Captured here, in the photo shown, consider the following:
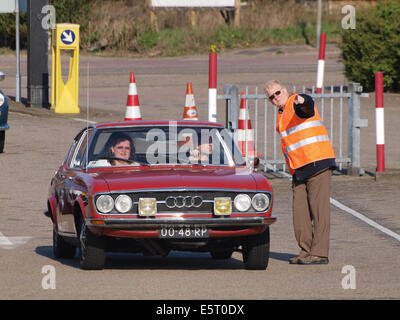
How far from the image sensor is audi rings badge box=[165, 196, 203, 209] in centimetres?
949

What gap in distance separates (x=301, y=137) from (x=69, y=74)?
631 inches

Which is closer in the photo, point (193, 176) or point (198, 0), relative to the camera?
point (193, 176)

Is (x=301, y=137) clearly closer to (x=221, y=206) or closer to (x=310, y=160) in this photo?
(x=310, y=160)

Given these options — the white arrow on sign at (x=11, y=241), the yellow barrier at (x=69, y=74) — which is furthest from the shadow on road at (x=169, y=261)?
the yellow barrier at (x=69, y=74)

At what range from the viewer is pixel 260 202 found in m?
9.71

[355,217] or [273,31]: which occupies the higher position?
[273,31]

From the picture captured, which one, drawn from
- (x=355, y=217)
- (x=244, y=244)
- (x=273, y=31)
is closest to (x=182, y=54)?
(x=273, y=31)

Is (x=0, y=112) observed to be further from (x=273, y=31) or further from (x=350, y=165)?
(x=273, y=31)

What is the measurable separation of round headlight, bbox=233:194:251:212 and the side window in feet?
5.58

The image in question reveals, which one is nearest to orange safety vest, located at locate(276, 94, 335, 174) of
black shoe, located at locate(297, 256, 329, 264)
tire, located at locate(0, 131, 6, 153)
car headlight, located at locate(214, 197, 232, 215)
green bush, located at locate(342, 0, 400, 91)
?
black shoe, located at locate(297, 256, 329, 264)

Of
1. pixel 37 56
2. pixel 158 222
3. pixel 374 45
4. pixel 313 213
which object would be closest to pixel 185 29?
pixel 374 45

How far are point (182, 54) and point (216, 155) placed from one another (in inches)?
1483
